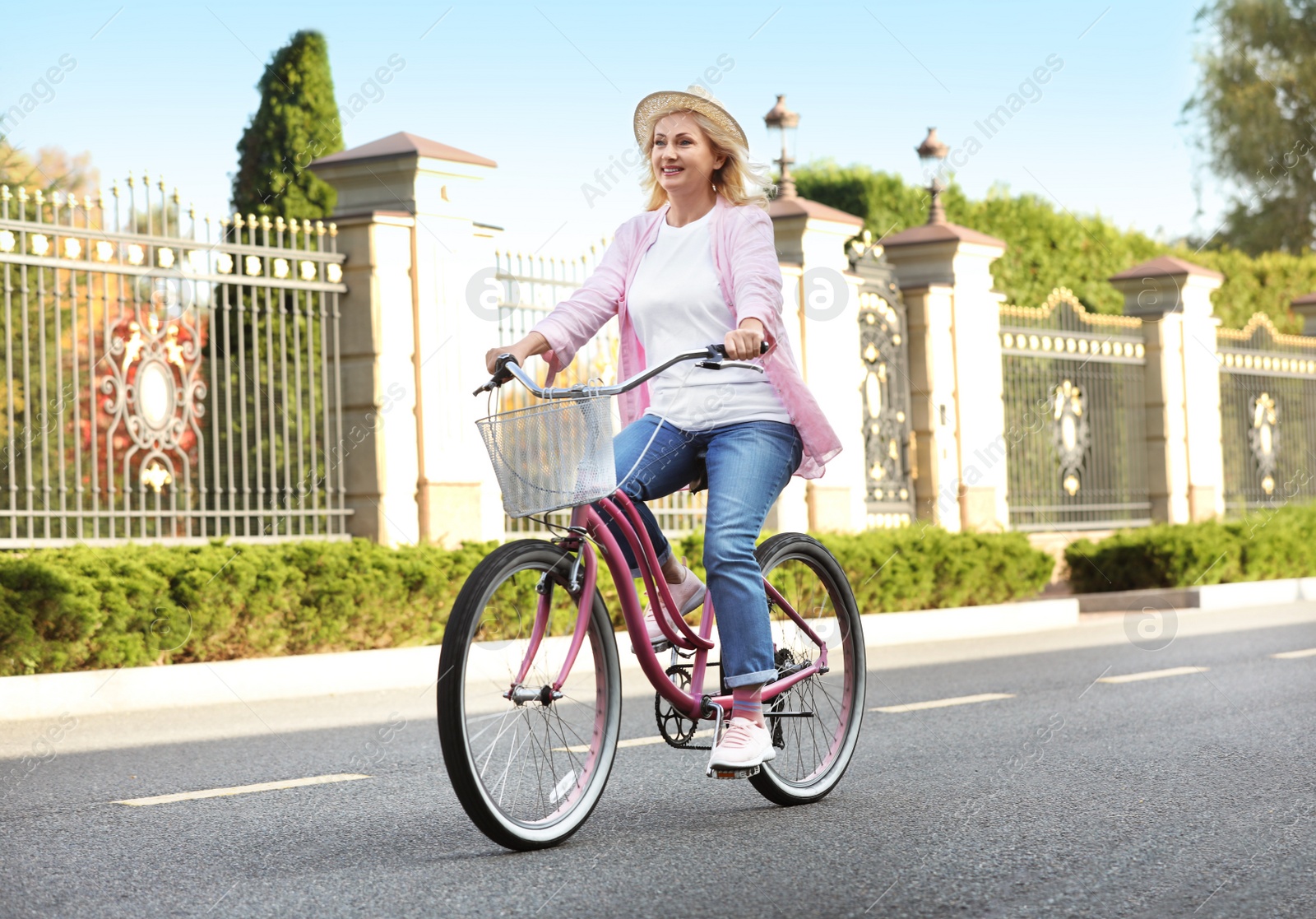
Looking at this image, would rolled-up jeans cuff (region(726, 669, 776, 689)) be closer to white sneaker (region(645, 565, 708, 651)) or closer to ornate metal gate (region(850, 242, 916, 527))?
white sneaker (region(645, 565, 708, 651))

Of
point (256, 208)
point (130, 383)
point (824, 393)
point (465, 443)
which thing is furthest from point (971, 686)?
point (256, 208)

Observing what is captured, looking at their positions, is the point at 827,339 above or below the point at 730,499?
above

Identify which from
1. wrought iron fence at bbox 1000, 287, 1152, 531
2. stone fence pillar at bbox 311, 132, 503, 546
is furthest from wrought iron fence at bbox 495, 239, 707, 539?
wrought iron fence at bbox 1000, 287, 1152, 531

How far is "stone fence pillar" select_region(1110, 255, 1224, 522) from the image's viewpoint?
1852cm

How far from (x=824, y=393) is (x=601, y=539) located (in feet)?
34.2

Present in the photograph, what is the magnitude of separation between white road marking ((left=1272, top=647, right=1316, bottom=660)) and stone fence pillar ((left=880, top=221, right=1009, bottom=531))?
18.5 ft

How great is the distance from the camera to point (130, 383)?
10070 mm

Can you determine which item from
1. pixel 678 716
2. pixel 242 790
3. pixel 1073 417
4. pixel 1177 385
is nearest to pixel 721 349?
pixel 678 716

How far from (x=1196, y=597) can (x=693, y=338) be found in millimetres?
11374

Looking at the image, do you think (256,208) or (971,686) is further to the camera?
(256,208)

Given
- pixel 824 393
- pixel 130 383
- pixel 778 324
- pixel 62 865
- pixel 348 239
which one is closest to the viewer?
pixel 62 865

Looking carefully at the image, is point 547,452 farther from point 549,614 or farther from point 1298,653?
point 1298,653

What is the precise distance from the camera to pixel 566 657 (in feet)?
13.0

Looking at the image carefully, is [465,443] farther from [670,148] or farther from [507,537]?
[670,148]
